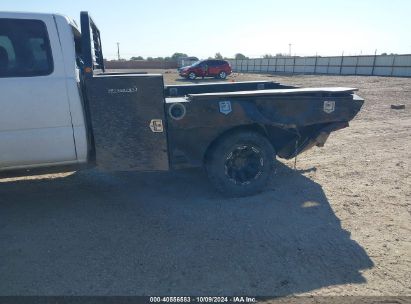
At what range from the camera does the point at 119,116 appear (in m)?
3.93

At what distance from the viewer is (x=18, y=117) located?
3713 mm

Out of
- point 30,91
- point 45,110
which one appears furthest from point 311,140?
point 30,91

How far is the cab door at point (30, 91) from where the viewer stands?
3.67 metres

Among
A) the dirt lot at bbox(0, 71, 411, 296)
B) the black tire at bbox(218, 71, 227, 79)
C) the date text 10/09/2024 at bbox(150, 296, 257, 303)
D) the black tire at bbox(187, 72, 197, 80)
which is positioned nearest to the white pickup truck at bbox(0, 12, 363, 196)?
the dirt lot at bbox(0, 71, 411, 296)

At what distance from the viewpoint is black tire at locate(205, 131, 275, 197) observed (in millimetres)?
4484

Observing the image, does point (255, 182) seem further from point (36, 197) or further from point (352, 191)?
point (36, 197)

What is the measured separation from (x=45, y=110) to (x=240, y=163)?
2.44m

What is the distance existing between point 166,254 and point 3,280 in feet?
4.60

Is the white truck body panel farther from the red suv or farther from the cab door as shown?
the red suv

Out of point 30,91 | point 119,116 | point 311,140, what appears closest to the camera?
point 30,91

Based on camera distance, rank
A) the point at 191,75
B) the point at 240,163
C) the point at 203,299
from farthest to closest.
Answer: the point at 191,75, the point at 240,163, the point at 203,299

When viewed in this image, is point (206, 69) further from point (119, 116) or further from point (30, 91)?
point (30, 91)

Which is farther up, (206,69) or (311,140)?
(311,140)

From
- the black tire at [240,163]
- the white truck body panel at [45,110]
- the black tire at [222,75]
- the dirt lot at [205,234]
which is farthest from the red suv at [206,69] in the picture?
the white truck body panel at [45,110]
